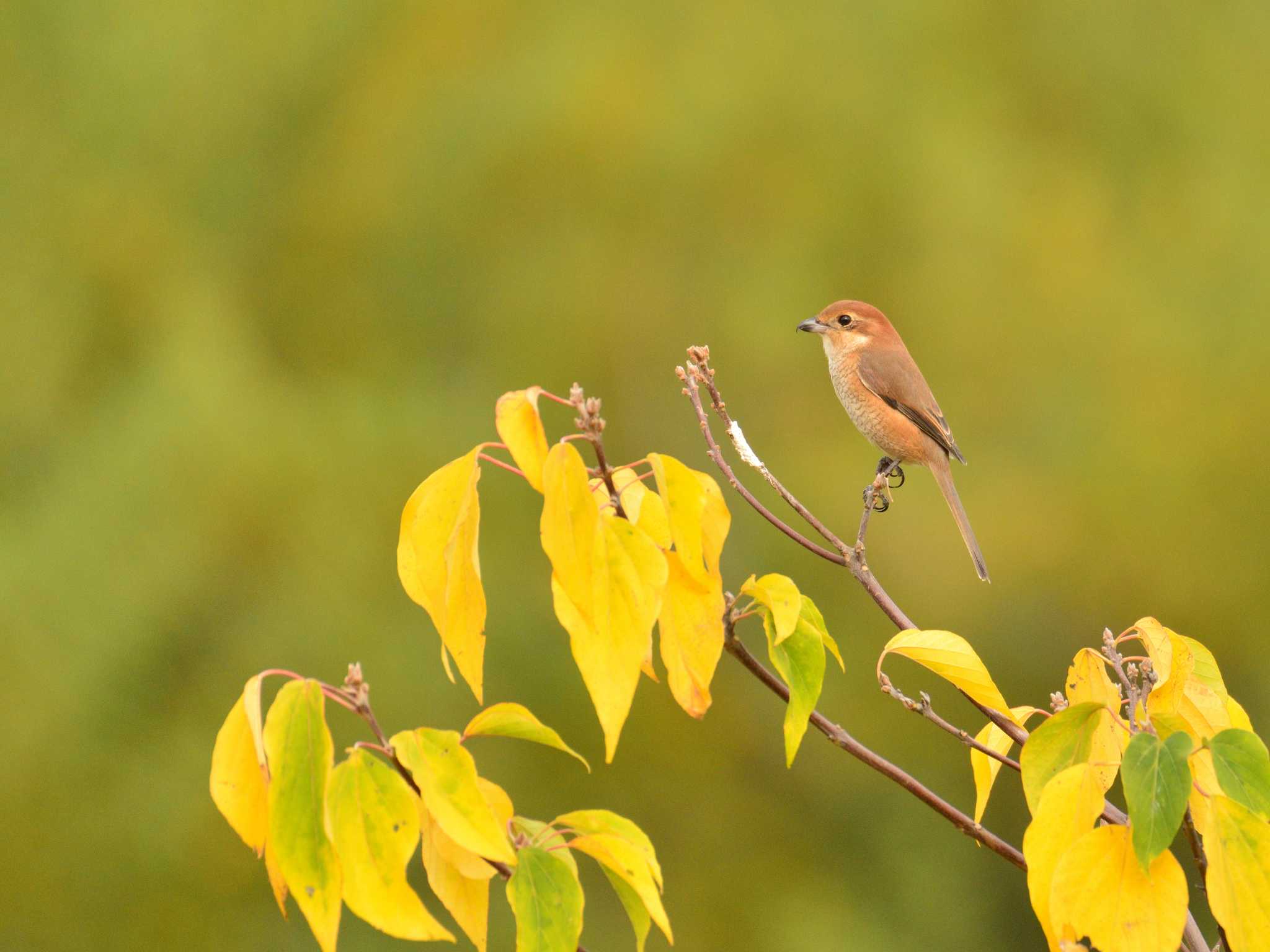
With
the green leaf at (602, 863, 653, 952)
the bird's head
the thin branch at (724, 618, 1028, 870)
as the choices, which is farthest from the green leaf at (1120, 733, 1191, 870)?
the bird's head

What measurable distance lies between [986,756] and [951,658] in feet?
0.78

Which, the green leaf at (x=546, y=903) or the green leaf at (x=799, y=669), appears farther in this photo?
the green leaf at (x=799, y=669)

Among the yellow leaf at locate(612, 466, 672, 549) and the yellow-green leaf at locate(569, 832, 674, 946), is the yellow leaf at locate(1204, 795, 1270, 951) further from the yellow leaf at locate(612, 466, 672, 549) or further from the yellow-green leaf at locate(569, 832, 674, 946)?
the yellow leaf at locate(612, 466, 672, 549)

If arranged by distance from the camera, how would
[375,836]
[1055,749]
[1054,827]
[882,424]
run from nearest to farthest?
[375,836]
[1054,827]
[1055,749]
[882,424]

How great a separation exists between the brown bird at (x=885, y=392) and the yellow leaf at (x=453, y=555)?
2900mm

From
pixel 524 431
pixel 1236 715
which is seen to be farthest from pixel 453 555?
pixel 1236 715

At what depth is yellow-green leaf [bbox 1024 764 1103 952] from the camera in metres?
1.20

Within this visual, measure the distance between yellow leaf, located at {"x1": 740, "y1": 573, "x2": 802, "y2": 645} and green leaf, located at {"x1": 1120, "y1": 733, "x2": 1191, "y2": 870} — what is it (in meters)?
0.35

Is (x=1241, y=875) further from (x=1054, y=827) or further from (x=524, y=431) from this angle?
(x=524, y=431)

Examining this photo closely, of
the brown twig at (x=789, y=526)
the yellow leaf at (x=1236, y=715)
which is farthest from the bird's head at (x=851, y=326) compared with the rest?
the yellow leaf at (x=1236, y=715)

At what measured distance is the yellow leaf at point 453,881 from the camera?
Answer: 4.17ft

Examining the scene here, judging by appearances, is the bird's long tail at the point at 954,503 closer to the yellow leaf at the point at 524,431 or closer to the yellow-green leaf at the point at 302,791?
the yellow leaf at the point at 524,431

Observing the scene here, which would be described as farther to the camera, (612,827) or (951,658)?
(951,658)

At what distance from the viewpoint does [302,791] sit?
112cm
